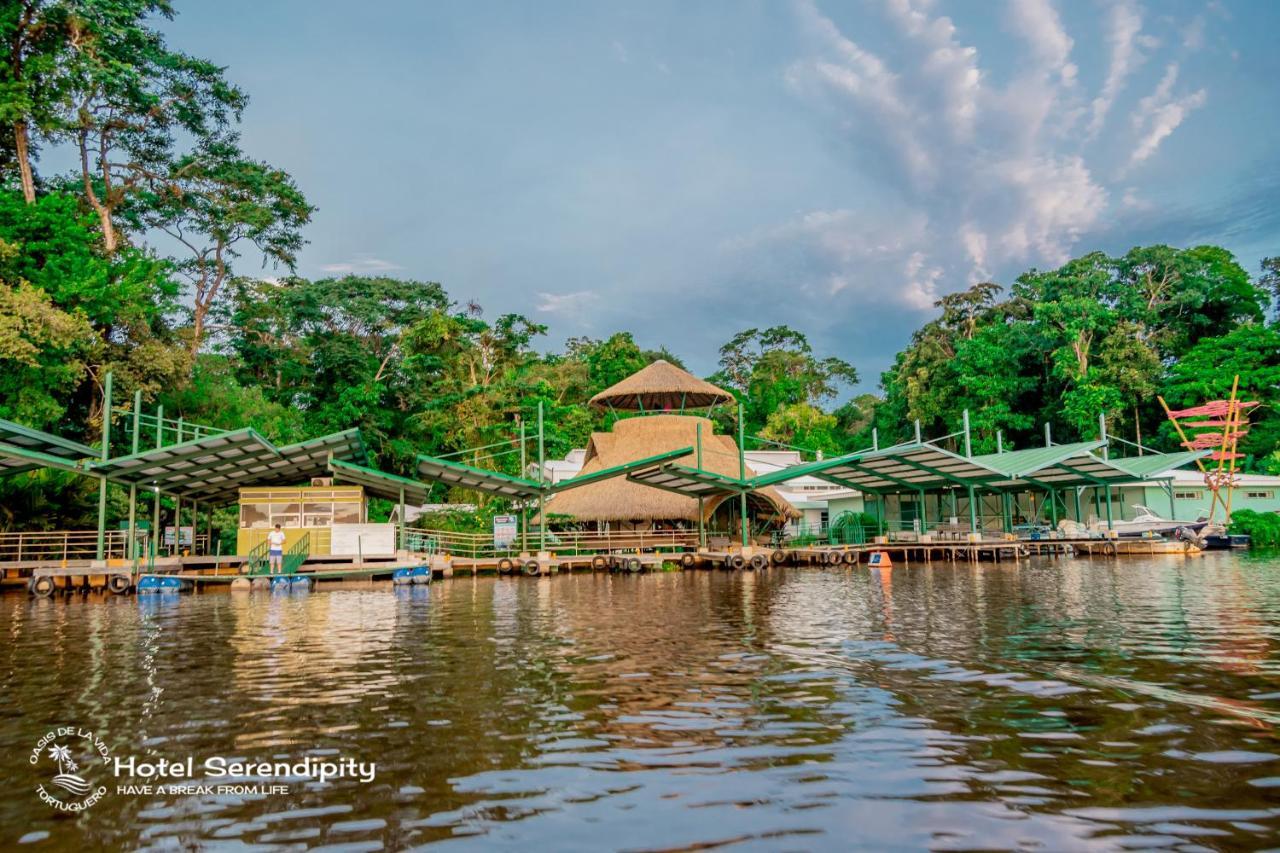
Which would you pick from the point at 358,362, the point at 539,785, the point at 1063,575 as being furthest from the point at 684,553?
the point at 539,785

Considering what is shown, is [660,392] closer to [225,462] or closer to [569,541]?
[569,541]

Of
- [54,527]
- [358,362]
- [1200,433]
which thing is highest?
[358,362]

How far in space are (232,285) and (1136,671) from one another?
38.9 meters

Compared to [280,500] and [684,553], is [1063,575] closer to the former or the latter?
[684,553]

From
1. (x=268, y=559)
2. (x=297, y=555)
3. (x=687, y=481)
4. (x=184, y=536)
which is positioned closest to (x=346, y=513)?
(x=297, y=555)

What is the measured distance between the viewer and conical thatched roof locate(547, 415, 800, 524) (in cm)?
3647

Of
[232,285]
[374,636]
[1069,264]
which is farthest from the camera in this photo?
[1069,264]

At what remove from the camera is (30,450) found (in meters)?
24.2

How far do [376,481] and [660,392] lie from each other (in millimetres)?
15797

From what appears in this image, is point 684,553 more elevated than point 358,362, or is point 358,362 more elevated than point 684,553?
point 358,362

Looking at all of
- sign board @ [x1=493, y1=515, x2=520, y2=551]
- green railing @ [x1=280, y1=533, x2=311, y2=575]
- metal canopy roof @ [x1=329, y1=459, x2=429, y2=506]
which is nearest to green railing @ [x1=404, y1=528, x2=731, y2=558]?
metal canopy roof @ [x1=329, y1=459, x2=429, y2=506]

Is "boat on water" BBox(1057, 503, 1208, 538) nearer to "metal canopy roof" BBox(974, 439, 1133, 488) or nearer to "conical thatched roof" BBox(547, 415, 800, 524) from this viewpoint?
"metal canopy roof" BBox(974, 439, 1133, 488)

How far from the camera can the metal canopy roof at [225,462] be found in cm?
2270

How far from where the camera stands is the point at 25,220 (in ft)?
90.3
